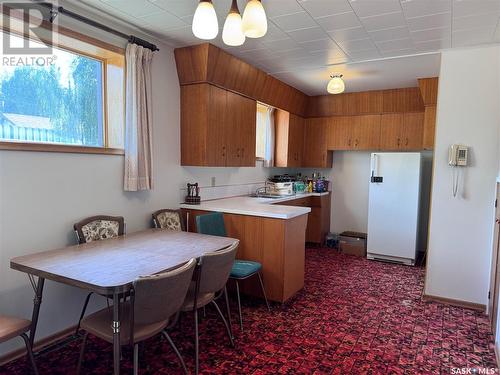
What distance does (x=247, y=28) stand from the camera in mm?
1880

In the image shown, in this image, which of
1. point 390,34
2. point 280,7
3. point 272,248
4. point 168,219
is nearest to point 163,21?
point 280,7

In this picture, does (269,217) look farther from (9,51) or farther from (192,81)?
(9,51)

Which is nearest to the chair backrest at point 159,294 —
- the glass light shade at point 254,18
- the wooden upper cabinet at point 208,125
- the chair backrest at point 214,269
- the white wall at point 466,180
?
the chair backrest at point 214,269

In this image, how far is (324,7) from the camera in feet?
8.40

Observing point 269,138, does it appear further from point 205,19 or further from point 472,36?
point 205,19

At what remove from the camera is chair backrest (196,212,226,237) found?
312cm

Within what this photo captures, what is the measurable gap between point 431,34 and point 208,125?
2.26m

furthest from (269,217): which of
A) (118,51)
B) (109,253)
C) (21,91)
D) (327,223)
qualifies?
(327,223)

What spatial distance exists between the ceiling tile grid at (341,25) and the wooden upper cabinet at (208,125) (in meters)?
0.49

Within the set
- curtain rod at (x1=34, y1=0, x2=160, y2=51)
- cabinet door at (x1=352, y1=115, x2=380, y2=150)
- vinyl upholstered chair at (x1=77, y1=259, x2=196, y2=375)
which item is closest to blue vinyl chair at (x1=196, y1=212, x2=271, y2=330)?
vinyl upholstered chair at (x1=77, y1=259, x2=196, y2=375)

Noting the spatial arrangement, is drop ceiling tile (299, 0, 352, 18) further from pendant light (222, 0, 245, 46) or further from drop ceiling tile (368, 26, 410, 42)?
pendant light (222, 0, 245, 46)

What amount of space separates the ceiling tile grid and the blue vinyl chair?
1.74 meters

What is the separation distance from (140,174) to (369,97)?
398cm

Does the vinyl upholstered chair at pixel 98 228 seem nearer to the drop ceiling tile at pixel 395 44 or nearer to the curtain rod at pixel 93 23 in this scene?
the curtain rod at pixel 93 23
